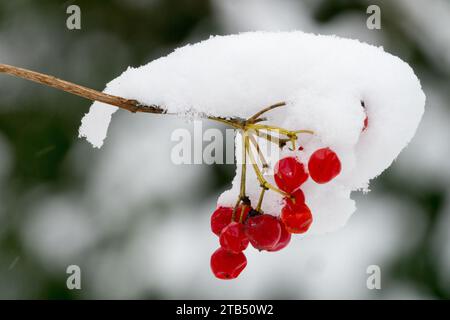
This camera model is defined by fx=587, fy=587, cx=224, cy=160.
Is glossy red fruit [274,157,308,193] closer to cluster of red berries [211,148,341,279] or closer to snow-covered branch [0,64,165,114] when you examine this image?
cluster of red berries [211,148,341,279]

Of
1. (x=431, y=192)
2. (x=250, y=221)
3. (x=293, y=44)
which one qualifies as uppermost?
(x=431, y=192)

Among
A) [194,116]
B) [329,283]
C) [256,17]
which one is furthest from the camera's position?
[256,17]

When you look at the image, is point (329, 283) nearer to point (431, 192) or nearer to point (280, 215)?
point (431, 192)

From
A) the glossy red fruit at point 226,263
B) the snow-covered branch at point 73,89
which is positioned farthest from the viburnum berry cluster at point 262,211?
the snow-covered branch at point 73,89

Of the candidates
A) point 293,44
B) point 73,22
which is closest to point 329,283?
point 73,22

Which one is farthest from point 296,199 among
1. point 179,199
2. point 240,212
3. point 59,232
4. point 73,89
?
point 59,232

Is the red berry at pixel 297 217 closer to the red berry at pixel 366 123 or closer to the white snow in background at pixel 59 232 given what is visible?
the red berry at pixel 366 123
